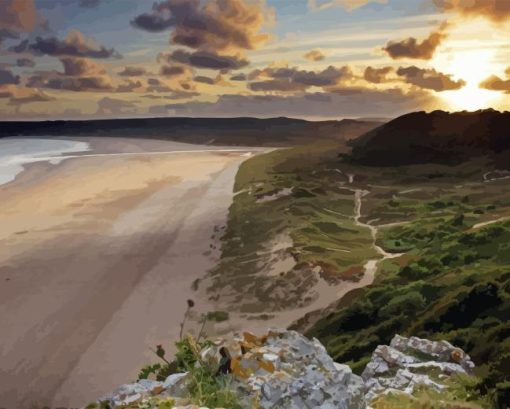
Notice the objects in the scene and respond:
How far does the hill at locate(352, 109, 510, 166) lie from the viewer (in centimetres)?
6394

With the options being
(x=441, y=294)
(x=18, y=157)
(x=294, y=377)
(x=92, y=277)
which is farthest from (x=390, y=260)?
(x=18, y=157)

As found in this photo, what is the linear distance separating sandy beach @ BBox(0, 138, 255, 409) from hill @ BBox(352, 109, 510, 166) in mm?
19859

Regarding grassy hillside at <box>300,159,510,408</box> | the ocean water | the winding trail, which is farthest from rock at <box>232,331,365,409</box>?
the ocean water

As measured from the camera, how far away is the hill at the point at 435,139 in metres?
63.9

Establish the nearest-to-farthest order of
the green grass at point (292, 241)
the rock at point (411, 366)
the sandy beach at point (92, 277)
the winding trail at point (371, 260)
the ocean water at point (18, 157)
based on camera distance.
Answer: the rock at point (411, 366), the sandy beach at point (92, 277), the winding trail at point (371, 260), the green grass at point (292, 241), the ocean water at point (18, 157)

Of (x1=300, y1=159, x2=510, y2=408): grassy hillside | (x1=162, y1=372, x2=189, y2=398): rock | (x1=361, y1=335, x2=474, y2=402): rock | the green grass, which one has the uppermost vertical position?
(x1=162, y1=372, x2=189, y2=398): rock

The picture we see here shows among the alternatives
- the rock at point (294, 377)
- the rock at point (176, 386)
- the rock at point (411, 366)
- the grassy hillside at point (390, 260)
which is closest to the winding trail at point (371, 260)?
the grassy hillside at point (390, 260)

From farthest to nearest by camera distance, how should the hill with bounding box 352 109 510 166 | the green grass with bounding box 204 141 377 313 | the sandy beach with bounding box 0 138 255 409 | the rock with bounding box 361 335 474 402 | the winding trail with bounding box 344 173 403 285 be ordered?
the hill with bounding box 352 109 510 166 → the green grass with bounding box 204 141 377 313 → the winding trail with bounding box 344 173 403 285 → the sandy beach with bounding box 0 138 255 409 → the rock with bounding box 361 335 474 402

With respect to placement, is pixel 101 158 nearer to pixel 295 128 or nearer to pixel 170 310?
pixel 295 128

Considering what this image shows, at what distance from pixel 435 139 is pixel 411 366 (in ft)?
217

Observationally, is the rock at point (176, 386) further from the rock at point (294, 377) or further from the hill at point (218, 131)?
the hill at point (218, 131)

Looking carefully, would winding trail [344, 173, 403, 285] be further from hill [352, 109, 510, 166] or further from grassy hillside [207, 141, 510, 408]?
hill [352, 109, 510, 166]

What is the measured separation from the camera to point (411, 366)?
9398 mm

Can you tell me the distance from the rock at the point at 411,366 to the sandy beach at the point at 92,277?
1015cm
